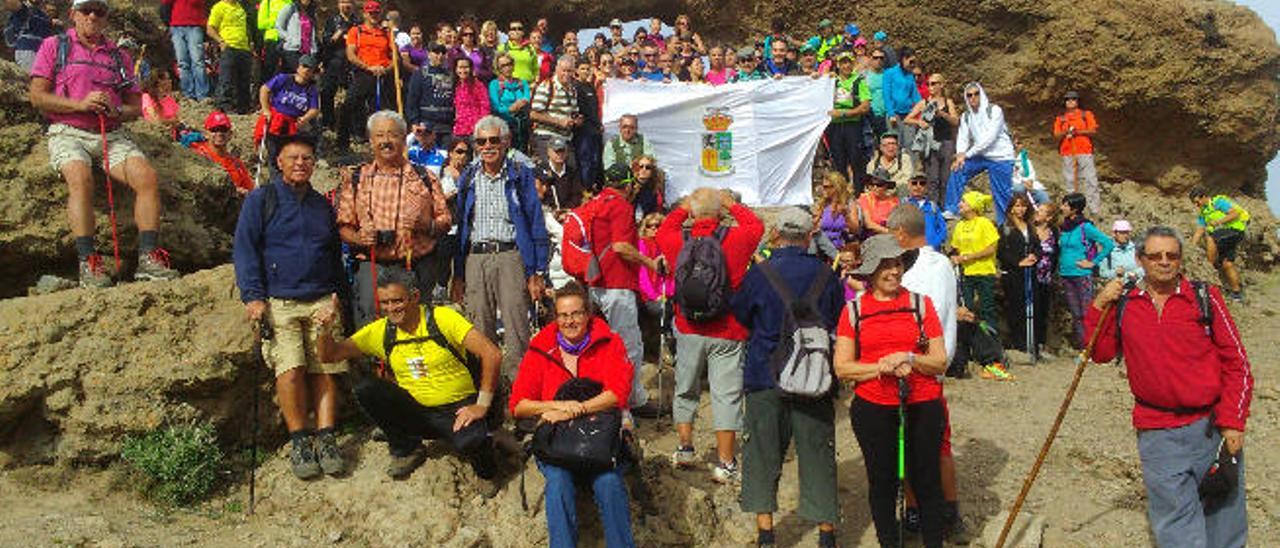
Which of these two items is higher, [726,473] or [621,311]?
[621,311]

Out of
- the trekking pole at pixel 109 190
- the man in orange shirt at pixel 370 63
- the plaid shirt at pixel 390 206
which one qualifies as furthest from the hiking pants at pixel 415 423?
the man in orange shirt at pixel 370 63

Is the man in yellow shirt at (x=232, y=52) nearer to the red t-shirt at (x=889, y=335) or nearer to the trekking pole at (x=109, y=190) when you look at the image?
the trekking pole at (x=109, y=190)

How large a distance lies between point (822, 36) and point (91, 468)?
14.5m

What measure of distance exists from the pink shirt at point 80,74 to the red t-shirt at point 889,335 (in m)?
5.26

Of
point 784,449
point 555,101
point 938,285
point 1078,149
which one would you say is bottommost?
point 784,449

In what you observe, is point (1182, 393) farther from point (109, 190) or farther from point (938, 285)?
point (109, 190)

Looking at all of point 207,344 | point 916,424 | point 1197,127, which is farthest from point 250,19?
point 1197,127

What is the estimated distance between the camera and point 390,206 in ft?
21.1

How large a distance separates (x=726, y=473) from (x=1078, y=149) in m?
10.7

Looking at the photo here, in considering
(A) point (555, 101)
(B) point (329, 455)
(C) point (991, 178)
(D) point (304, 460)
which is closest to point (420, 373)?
(B) point (329, 455)

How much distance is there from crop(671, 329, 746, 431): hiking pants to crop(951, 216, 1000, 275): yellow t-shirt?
4.69m

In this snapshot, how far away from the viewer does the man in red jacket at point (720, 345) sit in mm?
6852

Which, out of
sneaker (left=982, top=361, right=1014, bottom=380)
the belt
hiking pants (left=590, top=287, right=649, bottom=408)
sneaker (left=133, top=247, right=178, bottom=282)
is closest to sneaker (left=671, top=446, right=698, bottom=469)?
hiking pants (left=590, top=287, right=649, bottom=408)

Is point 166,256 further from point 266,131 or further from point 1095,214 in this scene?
point 1095,214
